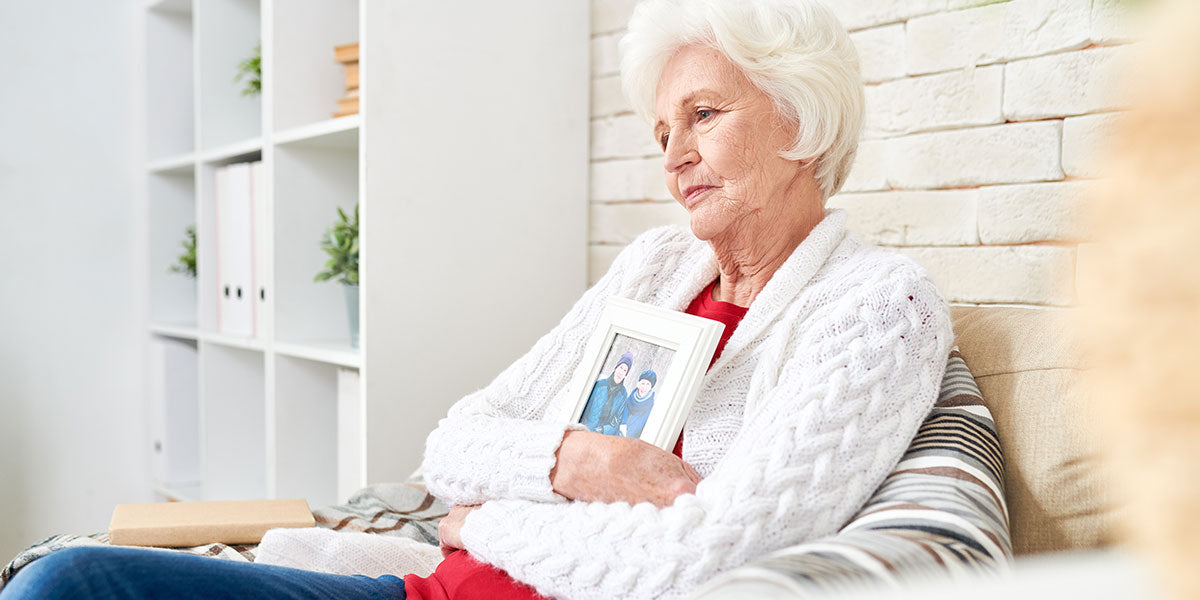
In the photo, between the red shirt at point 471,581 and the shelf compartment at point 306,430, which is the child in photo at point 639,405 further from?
the shelf compartment at point 306,430

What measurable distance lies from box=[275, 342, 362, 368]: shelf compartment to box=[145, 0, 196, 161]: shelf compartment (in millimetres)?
1074

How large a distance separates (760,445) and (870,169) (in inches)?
31.6

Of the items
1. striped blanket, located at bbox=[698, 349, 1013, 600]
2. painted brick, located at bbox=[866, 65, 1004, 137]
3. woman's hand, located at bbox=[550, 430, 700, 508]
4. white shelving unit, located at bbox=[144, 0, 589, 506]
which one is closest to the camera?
striped blanket, located at bbox=[698, 349, 1013, 600]

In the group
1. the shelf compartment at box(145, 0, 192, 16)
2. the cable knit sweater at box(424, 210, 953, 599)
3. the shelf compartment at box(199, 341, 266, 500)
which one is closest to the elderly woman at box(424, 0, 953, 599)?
the cable knit sweater at box(424, 210, 953, 599)

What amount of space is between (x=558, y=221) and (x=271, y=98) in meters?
0.72

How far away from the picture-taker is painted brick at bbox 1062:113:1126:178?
1262 millimetres

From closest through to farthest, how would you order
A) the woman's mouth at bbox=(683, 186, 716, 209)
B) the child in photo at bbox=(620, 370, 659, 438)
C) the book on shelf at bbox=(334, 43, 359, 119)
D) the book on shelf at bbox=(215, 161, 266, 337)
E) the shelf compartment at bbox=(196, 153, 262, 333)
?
the child in photo at bbox=(620, 370, 659, 438), the woman's mouth at bbox=(683, 186, 716, 209), the book on shelf at bbox=(334, 43, 359, 119), the book on shelf at bbox=(215, 161, 266, 337), the shelf compartment at bbox=(196, 153, 262, 333)

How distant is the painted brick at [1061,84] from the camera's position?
1.26 meters

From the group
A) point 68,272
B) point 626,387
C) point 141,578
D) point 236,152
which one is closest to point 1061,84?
point 626,387

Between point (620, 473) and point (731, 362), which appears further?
point (731, 362)

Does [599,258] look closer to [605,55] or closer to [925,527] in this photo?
[605,55]

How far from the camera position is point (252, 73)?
2.64m

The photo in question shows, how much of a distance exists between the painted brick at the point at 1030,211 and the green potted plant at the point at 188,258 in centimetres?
226

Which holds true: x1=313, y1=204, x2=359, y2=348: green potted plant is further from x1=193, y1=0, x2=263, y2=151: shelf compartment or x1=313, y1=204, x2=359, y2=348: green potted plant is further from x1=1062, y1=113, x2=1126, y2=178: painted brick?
x1=1062, y1=113, x2=1126, y2=178: painted brick
